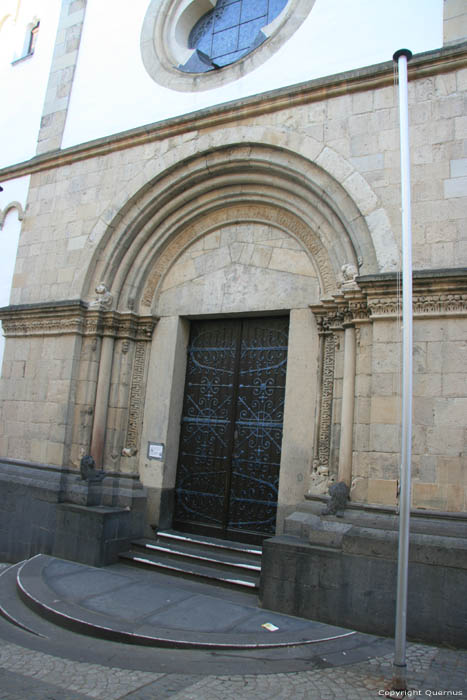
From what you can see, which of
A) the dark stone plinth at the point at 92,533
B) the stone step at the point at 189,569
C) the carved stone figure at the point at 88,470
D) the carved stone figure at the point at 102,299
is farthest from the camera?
the carved stone figure at the point at 102,299

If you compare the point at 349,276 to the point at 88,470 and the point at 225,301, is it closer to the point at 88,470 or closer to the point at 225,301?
the point at 225,301

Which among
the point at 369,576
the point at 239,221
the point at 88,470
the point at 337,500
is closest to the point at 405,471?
the point at 369,576

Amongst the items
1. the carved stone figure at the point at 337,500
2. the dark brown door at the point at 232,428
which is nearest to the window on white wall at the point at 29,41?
the dark brown door at the point at 232,428

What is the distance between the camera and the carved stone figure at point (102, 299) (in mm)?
7387

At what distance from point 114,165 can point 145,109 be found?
0.90 m

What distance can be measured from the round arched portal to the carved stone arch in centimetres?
1

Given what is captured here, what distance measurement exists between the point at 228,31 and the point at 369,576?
729 centimetres

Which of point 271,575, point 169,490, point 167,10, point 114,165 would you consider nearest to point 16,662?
point 271,575

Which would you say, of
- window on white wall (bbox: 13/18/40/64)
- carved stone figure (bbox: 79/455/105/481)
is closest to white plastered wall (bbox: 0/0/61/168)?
window on white wall (bbox: 13/18/40/64)

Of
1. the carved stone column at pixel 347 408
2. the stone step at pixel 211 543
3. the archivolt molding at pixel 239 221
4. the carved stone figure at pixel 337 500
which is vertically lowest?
the stone step at pixel 211 543

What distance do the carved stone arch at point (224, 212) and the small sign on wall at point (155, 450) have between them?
5.93 feet

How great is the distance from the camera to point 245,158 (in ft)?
22.0

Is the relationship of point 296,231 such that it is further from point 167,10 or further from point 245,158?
point 167,10

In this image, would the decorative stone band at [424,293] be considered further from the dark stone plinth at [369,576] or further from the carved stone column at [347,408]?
the dark stone plinth at [369,576]
